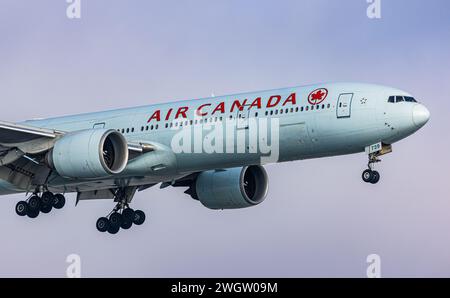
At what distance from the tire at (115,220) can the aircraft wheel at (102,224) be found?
0.18m

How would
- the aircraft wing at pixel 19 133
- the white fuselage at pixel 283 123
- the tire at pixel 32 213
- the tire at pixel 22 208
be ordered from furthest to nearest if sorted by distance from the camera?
1. the tire at pixel 22 208
2. the tire at pixel 32 213
3. the aircraft wing at pixel 19 133
4. the white fuselage at pixel 283 123

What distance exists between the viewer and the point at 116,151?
42.8 m

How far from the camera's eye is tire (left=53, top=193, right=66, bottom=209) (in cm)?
4494

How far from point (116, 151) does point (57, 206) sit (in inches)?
159

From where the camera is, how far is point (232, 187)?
48.0m

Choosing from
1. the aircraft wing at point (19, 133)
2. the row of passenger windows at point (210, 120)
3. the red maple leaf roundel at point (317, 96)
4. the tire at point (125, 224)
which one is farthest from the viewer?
the tire at point (125, 224)

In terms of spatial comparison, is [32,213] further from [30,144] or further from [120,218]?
[120,218]

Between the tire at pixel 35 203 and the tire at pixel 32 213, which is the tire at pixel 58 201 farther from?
the tire at pixel 32 213

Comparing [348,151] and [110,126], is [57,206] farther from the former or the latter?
[348,151]

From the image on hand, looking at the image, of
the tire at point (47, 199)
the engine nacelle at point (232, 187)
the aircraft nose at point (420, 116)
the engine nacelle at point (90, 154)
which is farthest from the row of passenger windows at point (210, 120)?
the engine nacelle at point (232, 187)

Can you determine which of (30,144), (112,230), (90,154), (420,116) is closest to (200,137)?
(90,154)

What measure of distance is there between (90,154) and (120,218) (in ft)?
24.6

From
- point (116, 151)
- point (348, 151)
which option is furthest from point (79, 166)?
point (348, 151)

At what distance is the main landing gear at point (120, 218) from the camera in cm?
4862
